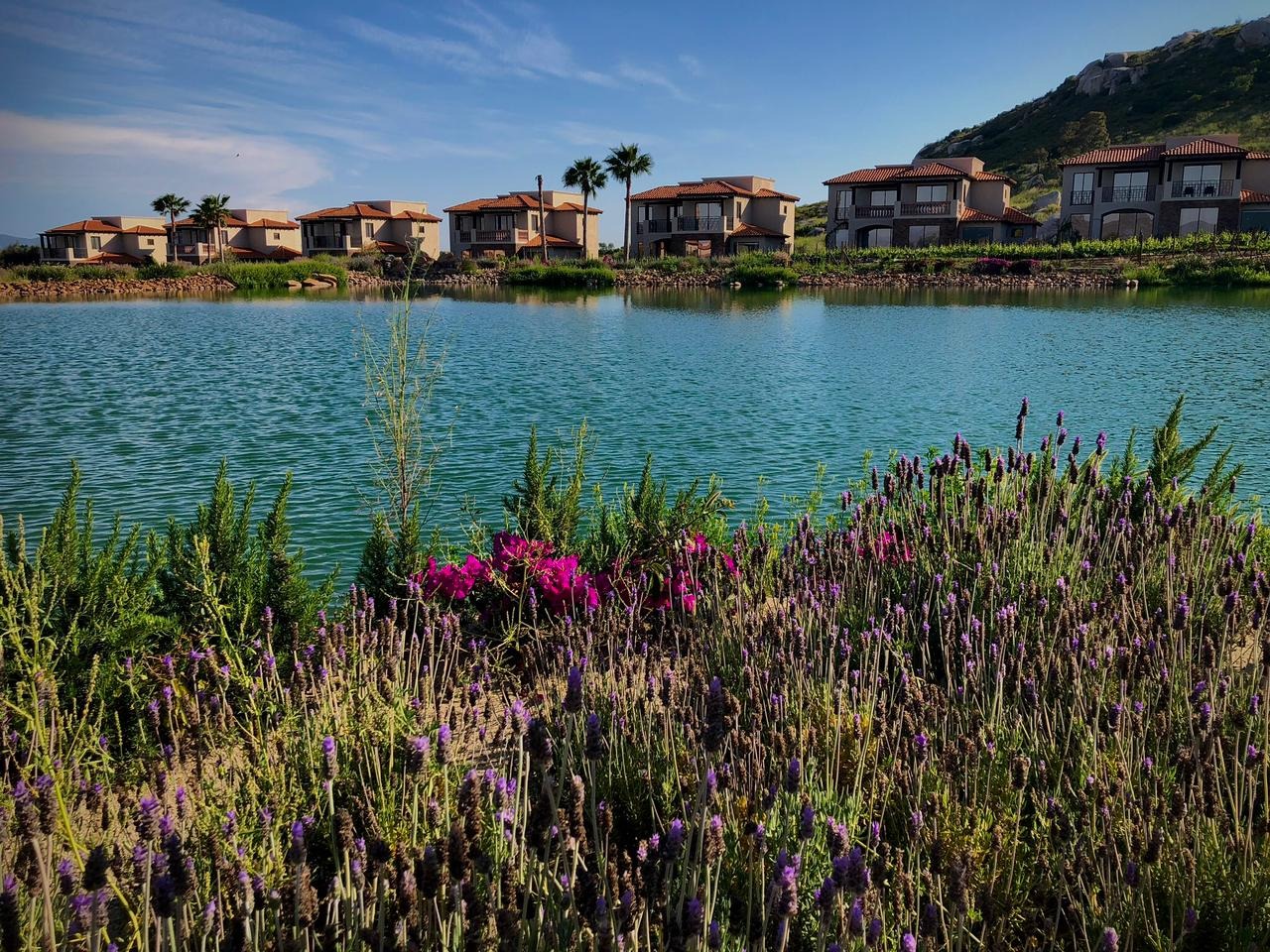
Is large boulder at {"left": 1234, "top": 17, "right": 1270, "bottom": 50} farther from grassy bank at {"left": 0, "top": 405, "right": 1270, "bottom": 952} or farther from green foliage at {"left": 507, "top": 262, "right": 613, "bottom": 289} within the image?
grassy bank at {"left": 0, "top": 405, "right": 1270, "bottom": 952}

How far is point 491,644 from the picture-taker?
608cm

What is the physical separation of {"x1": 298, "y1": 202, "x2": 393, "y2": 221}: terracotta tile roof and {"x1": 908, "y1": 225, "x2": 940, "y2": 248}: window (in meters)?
51.5

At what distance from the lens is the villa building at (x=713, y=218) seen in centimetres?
8388

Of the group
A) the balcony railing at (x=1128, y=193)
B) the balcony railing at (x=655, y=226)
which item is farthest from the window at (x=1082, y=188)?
the balcony railing at (x=655, y=226)

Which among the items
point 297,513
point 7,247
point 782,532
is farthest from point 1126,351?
point 7,247

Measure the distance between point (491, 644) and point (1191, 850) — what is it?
13.2 feet

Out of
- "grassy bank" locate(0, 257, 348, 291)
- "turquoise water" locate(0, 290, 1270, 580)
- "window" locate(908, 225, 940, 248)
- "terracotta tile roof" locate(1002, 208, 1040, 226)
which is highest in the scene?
"terracotta tile roof" locate(1002, 208, 1040, 226)

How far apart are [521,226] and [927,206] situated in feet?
124

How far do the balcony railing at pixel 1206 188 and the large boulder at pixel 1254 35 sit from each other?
2246 inches

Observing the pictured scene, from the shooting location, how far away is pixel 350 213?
9506 centimetres

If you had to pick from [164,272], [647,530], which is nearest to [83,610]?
[647,530]

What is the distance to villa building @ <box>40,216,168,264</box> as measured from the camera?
99000 millimetres

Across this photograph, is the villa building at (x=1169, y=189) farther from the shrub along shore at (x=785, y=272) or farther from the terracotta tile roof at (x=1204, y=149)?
the shrub along shore at (x=785, y=272)

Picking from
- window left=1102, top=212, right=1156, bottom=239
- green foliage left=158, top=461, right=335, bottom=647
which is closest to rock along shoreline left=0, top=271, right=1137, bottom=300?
window left=1102, top=212, right=1156, bottom=239
